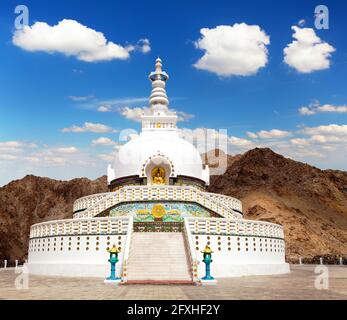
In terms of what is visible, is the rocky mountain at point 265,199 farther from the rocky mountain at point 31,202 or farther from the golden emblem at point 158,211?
the golden emblem at point 158,211

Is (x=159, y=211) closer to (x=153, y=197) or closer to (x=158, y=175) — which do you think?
(x=153, y=197)

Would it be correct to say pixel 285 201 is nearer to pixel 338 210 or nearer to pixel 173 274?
pixel 338 210

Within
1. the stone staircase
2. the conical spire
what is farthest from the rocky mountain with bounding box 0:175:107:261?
the stone staircase

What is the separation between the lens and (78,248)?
2011cm

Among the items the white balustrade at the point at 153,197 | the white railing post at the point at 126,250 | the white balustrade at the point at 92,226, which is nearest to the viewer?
the white railing post at the point at 126,250

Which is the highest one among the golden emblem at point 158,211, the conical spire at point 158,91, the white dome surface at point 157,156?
the conical spire at point 158,91

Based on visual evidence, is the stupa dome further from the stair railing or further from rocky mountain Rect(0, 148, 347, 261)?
rocky mountain Rect(0, 148, 347, 261)

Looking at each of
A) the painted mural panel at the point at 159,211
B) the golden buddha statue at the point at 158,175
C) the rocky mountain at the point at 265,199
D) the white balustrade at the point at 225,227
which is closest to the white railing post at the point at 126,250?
the white balustrade at the point at 225,227

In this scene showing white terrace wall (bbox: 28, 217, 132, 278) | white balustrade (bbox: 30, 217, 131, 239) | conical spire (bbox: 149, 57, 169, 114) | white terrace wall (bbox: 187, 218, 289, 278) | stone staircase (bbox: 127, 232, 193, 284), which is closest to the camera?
stone staircase (bbox: 127, 232, 193, 284)

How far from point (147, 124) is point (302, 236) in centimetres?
4097

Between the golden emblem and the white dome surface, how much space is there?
207 inches

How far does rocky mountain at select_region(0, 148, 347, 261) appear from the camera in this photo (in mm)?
68750

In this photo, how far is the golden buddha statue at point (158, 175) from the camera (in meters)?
28.6

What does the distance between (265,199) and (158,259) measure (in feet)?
206
